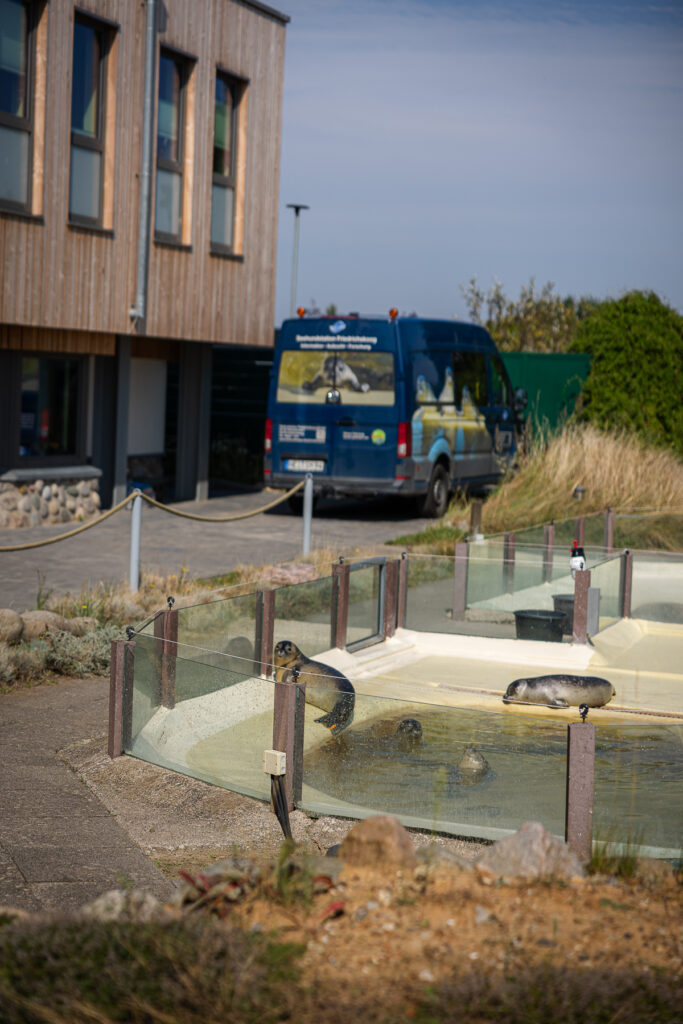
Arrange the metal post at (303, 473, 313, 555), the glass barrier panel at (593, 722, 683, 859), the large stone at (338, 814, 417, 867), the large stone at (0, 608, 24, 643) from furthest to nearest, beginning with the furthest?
the metal post at (303, 473, 313, 555) < the large stone at (0, 608, 24, 643) < the glass barrier panel at (593, 722, 683, 859) < the large stone at (338, 814, 417, 867)

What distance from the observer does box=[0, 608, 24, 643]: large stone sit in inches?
337

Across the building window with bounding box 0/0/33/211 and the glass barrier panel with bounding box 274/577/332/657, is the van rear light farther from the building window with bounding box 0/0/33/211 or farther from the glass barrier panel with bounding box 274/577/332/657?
the glass barrier panel with bounding box 274/577/332/657

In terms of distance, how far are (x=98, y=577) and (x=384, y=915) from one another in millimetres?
8301

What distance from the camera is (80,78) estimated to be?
602 inches

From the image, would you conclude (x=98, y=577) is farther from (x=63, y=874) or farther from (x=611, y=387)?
(x=611, y=387)

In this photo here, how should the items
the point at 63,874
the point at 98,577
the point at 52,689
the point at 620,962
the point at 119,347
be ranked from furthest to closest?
the point at 119,347
the point at 98,577
the point at 52,689
the point at 63,874
the point at 620,962

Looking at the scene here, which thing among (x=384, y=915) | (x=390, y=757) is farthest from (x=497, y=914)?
(x=390, y=757)

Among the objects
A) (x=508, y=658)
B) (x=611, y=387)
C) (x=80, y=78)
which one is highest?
(x=80, y=78)

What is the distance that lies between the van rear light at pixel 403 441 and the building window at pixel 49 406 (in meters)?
4.34

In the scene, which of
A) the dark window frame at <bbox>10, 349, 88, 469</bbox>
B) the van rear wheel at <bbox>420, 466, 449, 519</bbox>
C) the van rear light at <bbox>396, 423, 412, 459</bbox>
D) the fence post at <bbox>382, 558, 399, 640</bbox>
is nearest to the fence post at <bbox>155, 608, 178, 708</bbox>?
the fence post at <bbox>382, 558, 399, 640</bbox>

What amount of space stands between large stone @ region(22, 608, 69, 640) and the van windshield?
8708 millimetres

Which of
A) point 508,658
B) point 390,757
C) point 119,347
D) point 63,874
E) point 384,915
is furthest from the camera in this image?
point 119,347

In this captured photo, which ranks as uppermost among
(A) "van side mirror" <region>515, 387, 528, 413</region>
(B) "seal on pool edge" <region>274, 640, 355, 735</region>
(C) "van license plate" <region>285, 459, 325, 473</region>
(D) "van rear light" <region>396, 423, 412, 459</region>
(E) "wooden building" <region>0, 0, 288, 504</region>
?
(E) "wooden building" <region>0, 0, 288, 504</region>

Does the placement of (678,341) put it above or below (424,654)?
above
